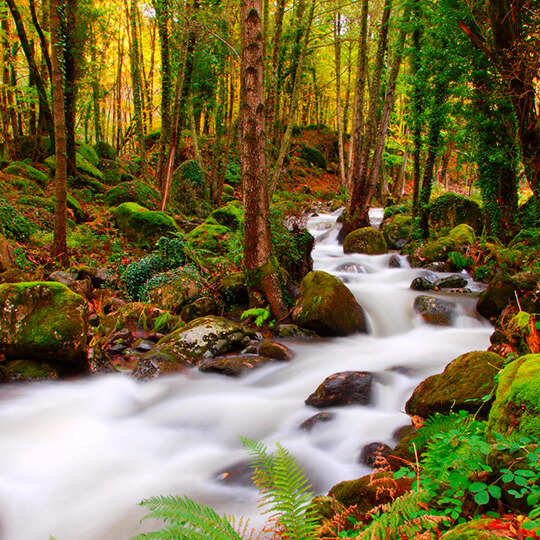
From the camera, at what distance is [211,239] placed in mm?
10672

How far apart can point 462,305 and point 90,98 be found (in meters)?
21.2

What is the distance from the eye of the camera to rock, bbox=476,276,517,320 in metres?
7.15

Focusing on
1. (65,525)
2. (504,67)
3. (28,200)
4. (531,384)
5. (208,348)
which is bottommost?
(65,525)

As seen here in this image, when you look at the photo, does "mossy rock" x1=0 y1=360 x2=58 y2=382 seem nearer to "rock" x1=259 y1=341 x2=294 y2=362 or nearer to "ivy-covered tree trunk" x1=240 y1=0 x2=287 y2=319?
"rock" x1=259 y1=341 x2=294 y2=362

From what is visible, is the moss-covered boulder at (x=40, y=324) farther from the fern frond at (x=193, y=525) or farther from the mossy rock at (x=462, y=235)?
the mossy rock at (x=462, y=235)

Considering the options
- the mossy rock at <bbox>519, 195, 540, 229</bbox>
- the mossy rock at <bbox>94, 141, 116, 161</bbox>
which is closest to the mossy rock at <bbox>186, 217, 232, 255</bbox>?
the mossy rock at <bbox>519, 195, 540, 229</bbox>

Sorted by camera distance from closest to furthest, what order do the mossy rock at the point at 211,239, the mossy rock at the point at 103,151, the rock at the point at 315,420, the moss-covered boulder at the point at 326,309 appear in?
the rock at the point at 315,420, the moss-covered boulder at the point at 326,309, the mossy rock at the point at 211,239, the mossy rock at the point at 103,151

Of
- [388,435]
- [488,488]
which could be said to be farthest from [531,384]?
[388,435]

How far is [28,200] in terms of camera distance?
1157 cm

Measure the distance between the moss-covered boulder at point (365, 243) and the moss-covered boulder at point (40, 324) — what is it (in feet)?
31.3

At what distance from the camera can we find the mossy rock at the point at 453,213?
13.2 metres

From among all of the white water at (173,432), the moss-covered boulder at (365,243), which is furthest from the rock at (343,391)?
the moss-covered boulder at (365,243)

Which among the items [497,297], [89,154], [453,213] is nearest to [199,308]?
[497,297]

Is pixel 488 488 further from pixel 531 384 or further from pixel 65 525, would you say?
pixel 65 525
